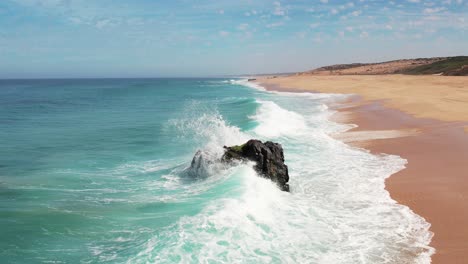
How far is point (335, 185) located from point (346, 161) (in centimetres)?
370

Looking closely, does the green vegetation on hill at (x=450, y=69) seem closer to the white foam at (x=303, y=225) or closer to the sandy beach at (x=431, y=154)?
the sandy beach at (x=431, y=154)

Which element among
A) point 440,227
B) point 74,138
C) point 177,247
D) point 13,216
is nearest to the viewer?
point 177,247

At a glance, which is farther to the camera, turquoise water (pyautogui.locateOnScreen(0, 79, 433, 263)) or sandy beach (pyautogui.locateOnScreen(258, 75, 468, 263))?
sandy beach (pyautogui.locateOnScreen(258, 75, 468, 263))

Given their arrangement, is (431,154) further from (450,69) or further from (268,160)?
(450,69)

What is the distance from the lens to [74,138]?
989 inches

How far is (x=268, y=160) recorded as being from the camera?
13664 millimetres

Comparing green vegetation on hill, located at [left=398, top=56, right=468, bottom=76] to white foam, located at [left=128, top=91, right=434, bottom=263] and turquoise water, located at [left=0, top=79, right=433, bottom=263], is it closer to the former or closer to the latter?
turquoise water, located at [left=0, top=79, right=433, bottom=263]

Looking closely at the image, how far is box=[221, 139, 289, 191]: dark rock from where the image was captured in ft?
43.9

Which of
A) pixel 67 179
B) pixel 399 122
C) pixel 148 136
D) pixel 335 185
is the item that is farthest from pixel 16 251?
pixel 399 122

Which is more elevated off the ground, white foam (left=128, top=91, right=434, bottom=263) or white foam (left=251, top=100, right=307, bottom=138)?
white foam (left=251, top=100, right=307, bottom=138)

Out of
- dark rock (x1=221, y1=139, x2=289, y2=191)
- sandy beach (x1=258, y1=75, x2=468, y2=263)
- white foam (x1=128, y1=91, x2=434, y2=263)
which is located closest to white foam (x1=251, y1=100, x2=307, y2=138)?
sandy beach (x1=258, y1=75, x2=468, y2=263)

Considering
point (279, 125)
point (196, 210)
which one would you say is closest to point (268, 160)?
point (196, 210)

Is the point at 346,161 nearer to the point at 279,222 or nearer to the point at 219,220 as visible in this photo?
the point at 279,222

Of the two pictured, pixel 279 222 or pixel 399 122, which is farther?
pixel 399 122
